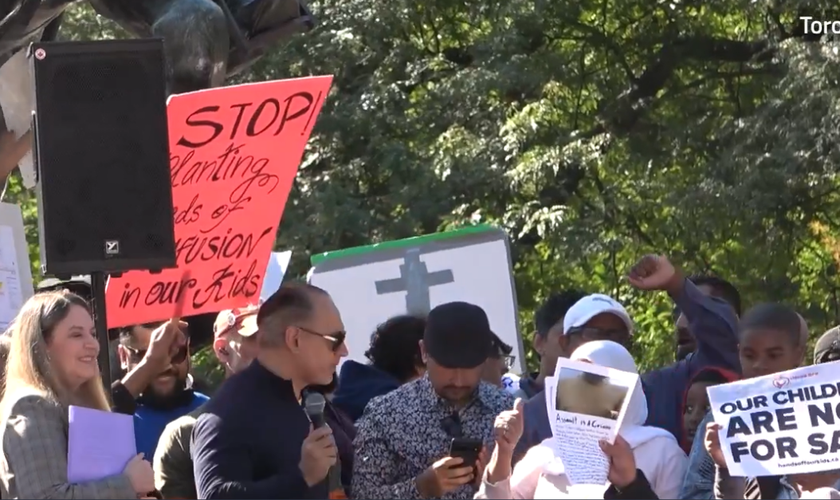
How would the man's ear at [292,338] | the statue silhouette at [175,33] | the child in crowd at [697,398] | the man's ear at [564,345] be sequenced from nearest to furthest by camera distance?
the man's ear at [292,338], the child in crowd at [697,398], the statue silhouette at [175,33], the man's ear at [564,345]

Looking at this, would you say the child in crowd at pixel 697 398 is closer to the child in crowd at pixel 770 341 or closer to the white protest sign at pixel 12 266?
the child in crowd at pixel 770 341

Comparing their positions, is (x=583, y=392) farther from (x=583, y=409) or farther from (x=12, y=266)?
(x=12, y=266)

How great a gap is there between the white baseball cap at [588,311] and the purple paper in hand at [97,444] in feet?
6.63

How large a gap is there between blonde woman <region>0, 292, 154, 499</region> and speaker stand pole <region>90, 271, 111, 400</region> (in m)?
0.38

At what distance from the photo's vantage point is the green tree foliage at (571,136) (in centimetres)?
1487

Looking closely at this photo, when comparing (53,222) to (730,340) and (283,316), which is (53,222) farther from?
(730,340)

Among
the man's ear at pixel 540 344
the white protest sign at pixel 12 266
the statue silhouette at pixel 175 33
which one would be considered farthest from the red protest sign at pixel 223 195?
the man's ear at pixel 540 344

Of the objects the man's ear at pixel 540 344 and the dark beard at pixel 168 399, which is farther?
the man's ear at pixel 540 344

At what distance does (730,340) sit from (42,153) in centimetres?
254

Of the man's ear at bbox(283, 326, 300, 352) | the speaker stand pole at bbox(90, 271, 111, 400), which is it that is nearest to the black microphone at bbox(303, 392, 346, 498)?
the man's ear at bbox(283, 326, 300, 352)

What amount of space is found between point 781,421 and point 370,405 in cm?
134

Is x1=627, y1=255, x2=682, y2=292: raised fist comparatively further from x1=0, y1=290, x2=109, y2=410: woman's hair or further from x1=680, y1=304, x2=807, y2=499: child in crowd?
x1=0, y1=290, x2=109, y2=410: woman's hair

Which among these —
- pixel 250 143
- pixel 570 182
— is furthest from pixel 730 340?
pixel 570 182

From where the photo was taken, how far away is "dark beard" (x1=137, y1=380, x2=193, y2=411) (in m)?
6.73
